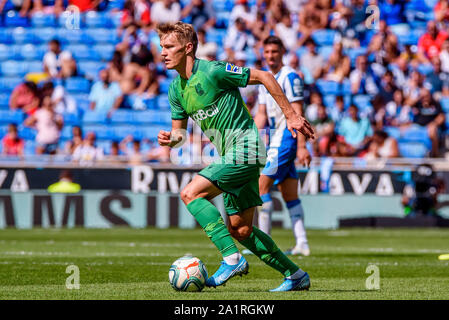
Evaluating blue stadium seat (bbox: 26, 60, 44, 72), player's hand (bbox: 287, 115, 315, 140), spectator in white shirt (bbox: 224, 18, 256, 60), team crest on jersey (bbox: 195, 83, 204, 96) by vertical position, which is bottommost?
player's hand (bbox: 287, 115, 315, 140)

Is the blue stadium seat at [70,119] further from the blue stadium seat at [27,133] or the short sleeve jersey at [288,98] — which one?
the short sleeve jersey at [288,98]

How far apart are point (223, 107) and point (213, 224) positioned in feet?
3.05

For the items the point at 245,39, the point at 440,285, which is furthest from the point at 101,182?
the point at 440,285

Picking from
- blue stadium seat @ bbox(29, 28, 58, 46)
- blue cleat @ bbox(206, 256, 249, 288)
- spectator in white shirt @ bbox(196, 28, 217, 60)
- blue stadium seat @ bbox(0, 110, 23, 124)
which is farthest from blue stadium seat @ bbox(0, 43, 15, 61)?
blue cleat @ bbox(206, 256, 249, 288)

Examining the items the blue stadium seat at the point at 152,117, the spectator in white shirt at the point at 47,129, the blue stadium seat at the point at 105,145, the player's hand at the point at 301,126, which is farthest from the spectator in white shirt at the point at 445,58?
the player's hand at the point at 301,126

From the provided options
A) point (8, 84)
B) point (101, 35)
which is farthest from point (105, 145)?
point (101, 35)

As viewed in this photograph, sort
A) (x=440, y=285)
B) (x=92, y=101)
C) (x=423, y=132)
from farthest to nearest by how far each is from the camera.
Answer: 1. (x=92, y=101)
2. (x=423, y=132)
3. (x=440, y=285)

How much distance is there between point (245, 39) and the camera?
884 inches

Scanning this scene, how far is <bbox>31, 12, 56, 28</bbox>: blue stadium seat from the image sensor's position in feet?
81.6

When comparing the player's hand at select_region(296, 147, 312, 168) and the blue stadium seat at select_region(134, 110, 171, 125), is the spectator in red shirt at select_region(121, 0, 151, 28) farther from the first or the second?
the player's hand at select_region(296, 147, 312, 168)

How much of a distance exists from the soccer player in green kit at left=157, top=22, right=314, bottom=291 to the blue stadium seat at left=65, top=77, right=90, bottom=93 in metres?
15.6

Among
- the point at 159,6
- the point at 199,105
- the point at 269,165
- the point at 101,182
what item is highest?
the point at 159,6

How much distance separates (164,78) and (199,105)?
15320 millimetres
